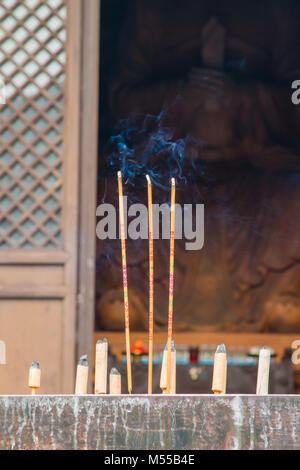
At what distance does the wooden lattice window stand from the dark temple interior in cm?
284

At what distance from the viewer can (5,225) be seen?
12.4 feet

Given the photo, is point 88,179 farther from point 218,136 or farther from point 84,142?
point 218,136

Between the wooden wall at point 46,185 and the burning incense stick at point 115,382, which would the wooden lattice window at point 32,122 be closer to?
the wooden wall at point 46,185

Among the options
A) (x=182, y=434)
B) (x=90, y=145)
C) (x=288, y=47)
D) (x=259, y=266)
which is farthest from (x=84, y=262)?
(x=288, y=47)

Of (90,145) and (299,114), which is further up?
(299,114)

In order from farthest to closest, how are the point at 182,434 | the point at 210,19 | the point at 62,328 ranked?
the point at 210,19
the point at 62,328
the point at 182,434

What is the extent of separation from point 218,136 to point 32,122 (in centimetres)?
320

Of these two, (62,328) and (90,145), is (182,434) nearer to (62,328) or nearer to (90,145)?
(62,328)

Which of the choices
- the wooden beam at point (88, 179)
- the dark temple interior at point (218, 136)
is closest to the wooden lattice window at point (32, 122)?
the wooden beam at point (88, 179)

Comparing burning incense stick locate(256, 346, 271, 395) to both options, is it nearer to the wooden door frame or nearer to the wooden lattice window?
the wooden door frame

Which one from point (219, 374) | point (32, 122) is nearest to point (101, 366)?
point (219, 374)

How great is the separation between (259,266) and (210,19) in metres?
2.20

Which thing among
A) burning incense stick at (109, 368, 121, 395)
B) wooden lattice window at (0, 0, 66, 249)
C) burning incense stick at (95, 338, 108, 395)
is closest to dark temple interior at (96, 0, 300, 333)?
wooden lattice window at (0, 0, 66, 249)

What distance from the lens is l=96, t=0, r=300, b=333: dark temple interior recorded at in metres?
6.73
